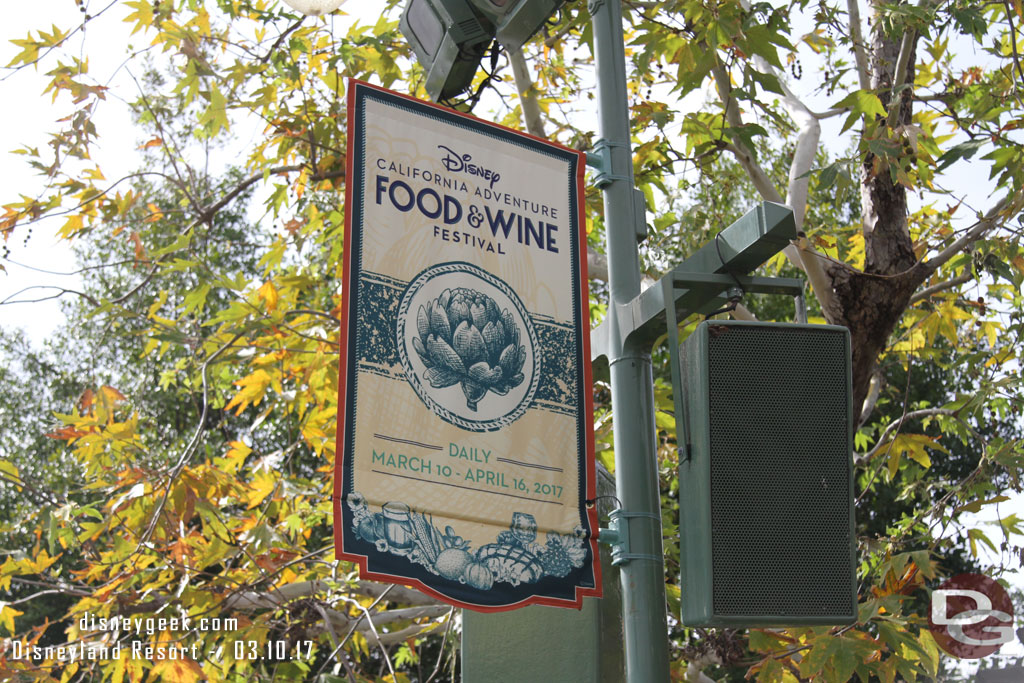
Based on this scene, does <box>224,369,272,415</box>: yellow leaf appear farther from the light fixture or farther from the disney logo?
the disney logo

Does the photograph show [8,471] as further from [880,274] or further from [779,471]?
[880,274]

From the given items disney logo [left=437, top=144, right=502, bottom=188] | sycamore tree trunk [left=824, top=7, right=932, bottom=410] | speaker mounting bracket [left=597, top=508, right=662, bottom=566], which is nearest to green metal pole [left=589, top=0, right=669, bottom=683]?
speaker mounting bracket [left=597, top=508, right=662, bottom=566]

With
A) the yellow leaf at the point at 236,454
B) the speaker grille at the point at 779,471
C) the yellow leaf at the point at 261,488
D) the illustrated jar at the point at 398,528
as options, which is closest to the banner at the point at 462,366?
the illustrated jar at the point at 398,528

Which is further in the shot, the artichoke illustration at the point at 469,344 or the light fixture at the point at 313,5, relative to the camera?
the light fixture at the point at 313,5

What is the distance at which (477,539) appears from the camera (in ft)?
10.8

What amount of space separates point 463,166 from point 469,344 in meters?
0.74

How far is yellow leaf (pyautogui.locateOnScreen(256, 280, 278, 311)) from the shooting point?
6.73 meters

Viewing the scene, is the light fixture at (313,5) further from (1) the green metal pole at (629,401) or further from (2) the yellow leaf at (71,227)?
(2) the yellow leaf at (71,227)

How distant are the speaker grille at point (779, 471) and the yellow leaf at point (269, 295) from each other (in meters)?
4.22

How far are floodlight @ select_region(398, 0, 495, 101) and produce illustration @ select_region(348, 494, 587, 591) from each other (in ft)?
6.67

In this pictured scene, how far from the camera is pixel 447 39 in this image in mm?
4262

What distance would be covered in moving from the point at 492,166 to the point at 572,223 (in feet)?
1.34

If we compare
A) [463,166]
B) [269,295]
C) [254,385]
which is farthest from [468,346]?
[254,385]

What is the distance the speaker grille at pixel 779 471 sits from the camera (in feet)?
9.75
